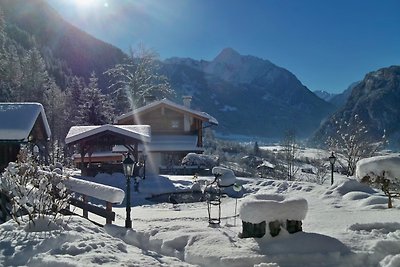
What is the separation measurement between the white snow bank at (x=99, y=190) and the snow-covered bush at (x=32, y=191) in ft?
3.51

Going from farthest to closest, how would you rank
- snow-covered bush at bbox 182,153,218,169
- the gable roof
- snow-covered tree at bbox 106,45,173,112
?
snow-covered tree at bbox 106,45,173,112, the gable roof, snow-covered bush at bbox 182,153,218,169

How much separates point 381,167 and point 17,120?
12528 mm

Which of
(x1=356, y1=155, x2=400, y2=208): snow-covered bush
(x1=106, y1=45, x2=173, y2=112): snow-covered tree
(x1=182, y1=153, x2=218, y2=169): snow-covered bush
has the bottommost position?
(x1=182, y1=153, x2=218, y2=169): snow-covered bush

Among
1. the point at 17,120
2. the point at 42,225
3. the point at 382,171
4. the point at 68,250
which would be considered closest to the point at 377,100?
the point at 382,171

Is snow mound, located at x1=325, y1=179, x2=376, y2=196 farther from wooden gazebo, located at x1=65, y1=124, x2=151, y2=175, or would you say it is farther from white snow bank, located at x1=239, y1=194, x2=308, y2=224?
wooden gazebo, located at x1=65, y1=124, x2=151, y2=175

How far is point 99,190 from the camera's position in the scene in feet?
32.3

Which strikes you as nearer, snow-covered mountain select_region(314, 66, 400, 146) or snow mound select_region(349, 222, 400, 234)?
snow mound select_region(349, 222, 400, 234)

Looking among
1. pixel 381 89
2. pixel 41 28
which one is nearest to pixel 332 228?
pixel 381 89

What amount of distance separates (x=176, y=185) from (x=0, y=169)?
25.6 feet

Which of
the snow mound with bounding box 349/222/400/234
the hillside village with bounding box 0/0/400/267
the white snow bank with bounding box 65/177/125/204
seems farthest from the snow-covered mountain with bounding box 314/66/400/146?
the white snow bank with bounding box 65/177/125/204

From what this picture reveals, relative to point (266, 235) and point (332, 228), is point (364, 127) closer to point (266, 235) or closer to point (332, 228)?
point (332, 228)

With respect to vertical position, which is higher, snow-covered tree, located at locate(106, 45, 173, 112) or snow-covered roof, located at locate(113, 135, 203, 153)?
snow-covered tree, located at locate(106, 45, 173, 112)

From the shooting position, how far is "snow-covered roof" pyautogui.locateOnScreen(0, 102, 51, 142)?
14234mm

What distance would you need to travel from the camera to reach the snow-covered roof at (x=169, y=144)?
27.4 m
